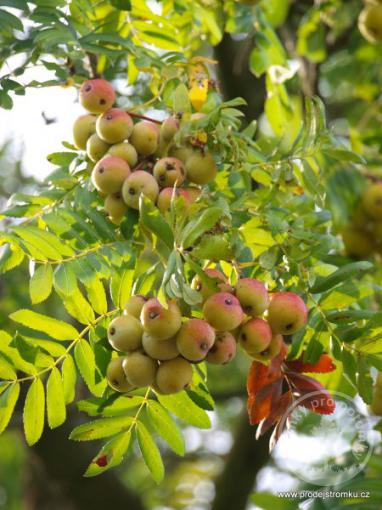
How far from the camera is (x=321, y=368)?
1.72 metres

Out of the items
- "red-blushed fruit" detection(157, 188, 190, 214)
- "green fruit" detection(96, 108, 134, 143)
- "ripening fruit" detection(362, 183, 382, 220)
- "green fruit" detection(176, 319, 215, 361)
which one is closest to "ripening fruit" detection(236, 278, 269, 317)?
"green fruit" detection(176, 319, 215, 361)

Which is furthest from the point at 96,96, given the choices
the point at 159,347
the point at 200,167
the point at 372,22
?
the point at 372,22

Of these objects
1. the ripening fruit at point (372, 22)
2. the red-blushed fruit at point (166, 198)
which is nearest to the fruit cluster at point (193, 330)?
the red-blushed fruit at point (166, 198)

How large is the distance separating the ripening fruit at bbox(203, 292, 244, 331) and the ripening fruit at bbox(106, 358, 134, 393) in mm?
192

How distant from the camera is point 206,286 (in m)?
1.47

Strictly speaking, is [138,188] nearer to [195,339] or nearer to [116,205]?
[116,205]

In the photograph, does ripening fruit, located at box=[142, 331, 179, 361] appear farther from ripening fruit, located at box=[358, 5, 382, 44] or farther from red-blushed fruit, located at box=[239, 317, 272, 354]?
ripening fruit, located at box=[358, 5, 382, 44]

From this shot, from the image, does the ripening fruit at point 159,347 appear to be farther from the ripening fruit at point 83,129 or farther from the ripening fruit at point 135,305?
the ripening fruit at point 83,129

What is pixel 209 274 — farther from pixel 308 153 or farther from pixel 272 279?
pixel 308 153

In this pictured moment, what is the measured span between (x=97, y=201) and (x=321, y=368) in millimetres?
589

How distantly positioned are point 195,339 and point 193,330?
2cm

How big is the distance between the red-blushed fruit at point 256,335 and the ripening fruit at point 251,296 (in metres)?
0.02

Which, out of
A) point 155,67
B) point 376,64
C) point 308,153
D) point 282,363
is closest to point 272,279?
point 282,363

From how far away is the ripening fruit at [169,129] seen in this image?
1.70 m
